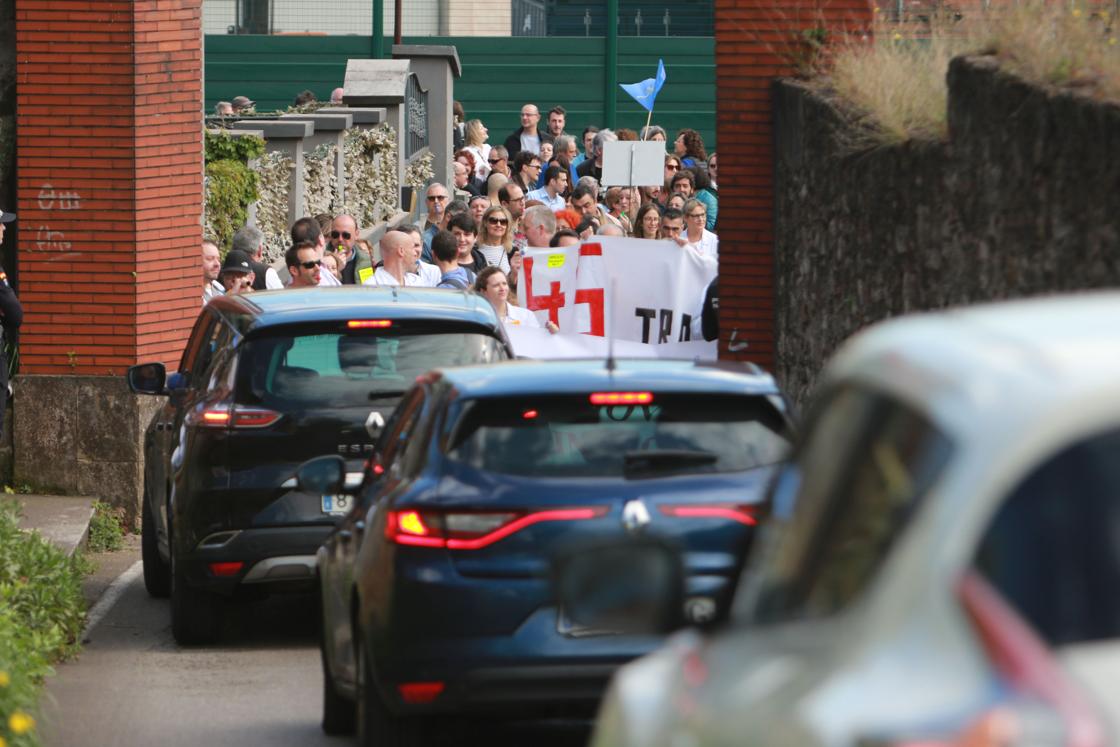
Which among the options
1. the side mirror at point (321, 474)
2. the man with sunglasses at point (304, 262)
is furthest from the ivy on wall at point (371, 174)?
the side mirror at point (321, 474)

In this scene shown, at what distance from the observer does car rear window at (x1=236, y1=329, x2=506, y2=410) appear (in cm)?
1062

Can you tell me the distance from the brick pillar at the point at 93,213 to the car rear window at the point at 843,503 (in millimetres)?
12644

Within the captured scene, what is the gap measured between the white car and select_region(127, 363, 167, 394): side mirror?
10086 mm

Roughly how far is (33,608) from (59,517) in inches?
146

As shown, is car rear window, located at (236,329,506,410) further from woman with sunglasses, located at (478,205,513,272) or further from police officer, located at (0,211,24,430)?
woman with sunglasses, located at (478,205,513,272)

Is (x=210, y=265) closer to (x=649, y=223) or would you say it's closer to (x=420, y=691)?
(x=649, y=223)

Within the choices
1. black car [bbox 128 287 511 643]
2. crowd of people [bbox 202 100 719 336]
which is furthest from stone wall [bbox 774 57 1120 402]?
black car [bbox 128 287 511 643]

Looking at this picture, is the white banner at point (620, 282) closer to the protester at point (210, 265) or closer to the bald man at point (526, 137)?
the protester at point (210, 265)

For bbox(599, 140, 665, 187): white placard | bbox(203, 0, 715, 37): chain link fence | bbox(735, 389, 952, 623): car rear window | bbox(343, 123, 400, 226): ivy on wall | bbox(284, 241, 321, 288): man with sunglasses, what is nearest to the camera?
bbox(735, 389, 952, 623): car rear window

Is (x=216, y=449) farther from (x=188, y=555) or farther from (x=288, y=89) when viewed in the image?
(x=288, y=89)

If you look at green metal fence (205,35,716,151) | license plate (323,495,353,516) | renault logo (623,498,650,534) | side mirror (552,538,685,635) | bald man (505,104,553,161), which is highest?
green metal fence (205,35,716,151)

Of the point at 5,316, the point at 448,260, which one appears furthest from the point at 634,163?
the point at 5,316

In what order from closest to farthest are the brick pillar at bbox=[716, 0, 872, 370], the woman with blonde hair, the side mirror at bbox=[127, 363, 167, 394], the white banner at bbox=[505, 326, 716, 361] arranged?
the side mirror at bbox=[127, 363, 167, 394] < the white banner at bbox=[505, 326, 716, 361] < the brick pillar at bbox=[716, 0, 872, 370] < the woman with blonde hair

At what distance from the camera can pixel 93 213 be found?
1598cm
